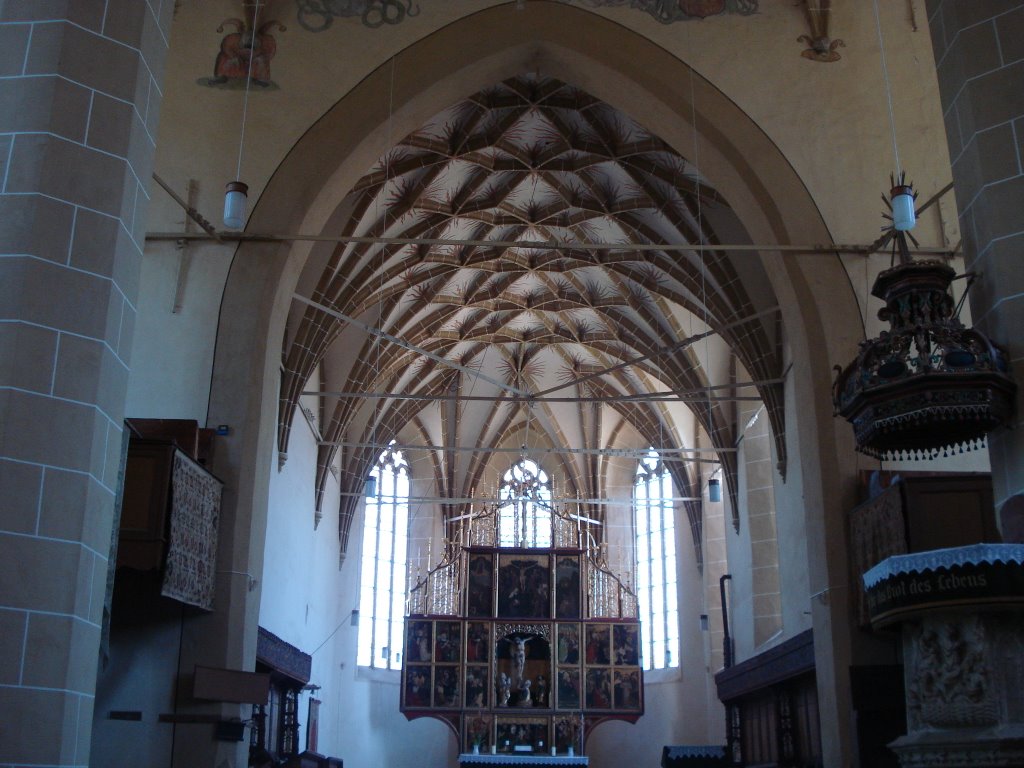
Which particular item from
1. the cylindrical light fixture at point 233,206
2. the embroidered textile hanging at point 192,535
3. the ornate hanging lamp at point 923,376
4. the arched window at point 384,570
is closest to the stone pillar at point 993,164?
the ornate hanging lamp at point 923,376

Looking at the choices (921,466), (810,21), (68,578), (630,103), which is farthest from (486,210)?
(68,578)

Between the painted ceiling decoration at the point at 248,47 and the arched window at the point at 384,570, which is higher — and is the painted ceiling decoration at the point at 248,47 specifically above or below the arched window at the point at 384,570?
above

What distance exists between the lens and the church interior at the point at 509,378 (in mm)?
6094

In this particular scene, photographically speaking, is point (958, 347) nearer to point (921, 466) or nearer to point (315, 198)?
point (921, 466)

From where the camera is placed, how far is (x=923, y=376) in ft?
28.2

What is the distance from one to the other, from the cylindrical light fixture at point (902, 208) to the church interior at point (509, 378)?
4 centimetres

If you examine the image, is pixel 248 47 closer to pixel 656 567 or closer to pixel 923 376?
pixel 923 376

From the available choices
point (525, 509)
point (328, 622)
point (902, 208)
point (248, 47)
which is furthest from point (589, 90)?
point (525, 509)

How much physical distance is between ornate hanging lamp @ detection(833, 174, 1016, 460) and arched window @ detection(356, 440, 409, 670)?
60.5 ft

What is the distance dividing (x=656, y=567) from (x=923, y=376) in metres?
20.3

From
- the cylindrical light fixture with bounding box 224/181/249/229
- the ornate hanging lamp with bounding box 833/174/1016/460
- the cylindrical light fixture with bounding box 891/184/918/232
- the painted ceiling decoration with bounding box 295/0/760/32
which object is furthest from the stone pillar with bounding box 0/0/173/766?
the painted ceiling decoration with bounding box 295/0/760/32

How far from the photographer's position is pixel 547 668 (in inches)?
1000

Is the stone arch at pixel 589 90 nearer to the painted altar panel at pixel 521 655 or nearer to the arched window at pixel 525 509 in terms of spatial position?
the painted altar panel at pixel 521 655

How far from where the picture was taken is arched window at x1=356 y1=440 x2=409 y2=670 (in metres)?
27.1
